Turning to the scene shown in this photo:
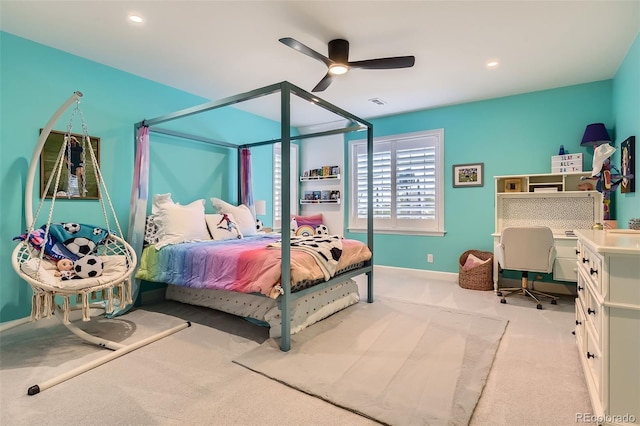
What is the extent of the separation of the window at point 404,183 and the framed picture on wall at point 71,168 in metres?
3.71

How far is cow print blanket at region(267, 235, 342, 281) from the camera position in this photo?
285 cm

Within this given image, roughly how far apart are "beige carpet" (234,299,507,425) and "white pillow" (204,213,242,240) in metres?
1.63

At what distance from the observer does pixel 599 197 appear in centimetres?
373

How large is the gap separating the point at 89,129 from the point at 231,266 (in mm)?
2072

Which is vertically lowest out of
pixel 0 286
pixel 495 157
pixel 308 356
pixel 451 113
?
pixel 308 356

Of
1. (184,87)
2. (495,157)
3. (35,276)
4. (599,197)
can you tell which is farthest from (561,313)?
(184,87)

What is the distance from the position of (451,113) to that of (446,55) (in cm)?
172

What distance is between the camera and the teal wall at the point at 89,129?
8.99ft

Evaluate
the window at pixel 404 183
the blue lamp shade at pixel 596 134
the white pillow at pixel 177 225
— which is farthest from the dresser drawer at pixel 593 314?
the white pillow at pixel 177 225

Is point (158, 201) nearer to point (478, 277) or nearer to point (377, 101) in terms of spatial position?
point (377, 101)

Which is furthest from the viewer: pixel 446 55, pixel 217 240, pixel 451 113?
pixel 451 113

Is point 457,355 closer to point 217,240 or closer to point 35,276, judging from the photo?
point 217,240

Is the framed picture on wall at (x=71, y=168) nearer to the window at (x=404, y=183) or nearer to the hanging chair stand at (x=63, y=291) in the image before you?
the hanging chair stand at (x=63, y=291)

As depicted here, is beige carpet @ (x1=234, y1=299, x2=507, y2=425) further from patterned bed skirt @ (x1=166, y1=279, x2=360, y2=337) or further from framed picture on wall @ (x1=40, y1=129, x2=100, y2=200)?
framed picture on wall @ (x1=40, y1=129, x2=100, y2=200)
